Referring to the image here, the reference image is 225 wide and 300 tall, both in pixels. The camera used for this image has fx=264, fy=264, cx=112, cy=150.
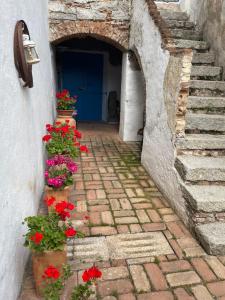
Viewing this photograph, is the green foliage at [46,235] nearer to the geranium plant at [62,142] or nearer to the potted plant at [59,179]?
the potted plant at [59,179]

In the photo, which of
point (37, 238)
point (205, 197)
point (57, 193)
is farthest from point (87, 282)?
point (205, 197)

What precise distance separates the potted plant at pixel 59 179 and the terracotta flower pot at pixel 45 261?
121cm

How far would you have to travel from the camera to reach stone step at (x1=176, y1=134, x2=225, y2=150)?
3582mm

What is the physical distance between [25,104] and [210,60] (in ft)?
12.6

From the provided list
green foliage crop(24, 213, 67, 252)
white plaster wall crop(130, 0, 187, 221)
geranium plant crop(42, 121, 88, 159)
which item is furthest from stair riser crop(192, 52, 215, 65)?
green foliage crop(24, 213, 67, 252)

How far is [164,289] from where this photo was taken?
228 cm

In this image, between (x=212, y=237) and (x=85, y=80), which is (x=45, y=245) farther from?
(x=85, y=80)

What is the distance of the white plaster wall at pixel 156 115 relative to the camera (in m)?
3.68

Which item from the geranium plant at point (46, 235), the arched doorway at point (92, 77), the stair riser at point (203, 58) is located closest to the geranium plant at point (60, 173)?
the geranium plant at point (46, 235)

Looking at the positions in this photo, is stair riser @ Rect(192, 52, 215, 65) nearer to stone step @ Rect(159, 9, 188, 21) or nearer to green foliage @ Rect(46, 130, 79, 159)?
stone step @ Rect(159, 9, 188, 21)

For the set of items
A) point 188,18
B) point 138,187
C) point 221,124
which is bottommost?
point 138,187

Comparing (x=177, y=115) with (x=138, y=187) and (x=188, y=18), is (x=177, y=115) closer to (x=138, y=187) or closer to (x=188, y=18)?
(x=138, y=187)

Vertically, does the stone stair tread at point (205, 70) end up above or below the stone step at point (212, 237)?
above

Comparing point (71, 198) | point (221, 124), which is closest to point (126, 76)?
point (221, 124)
